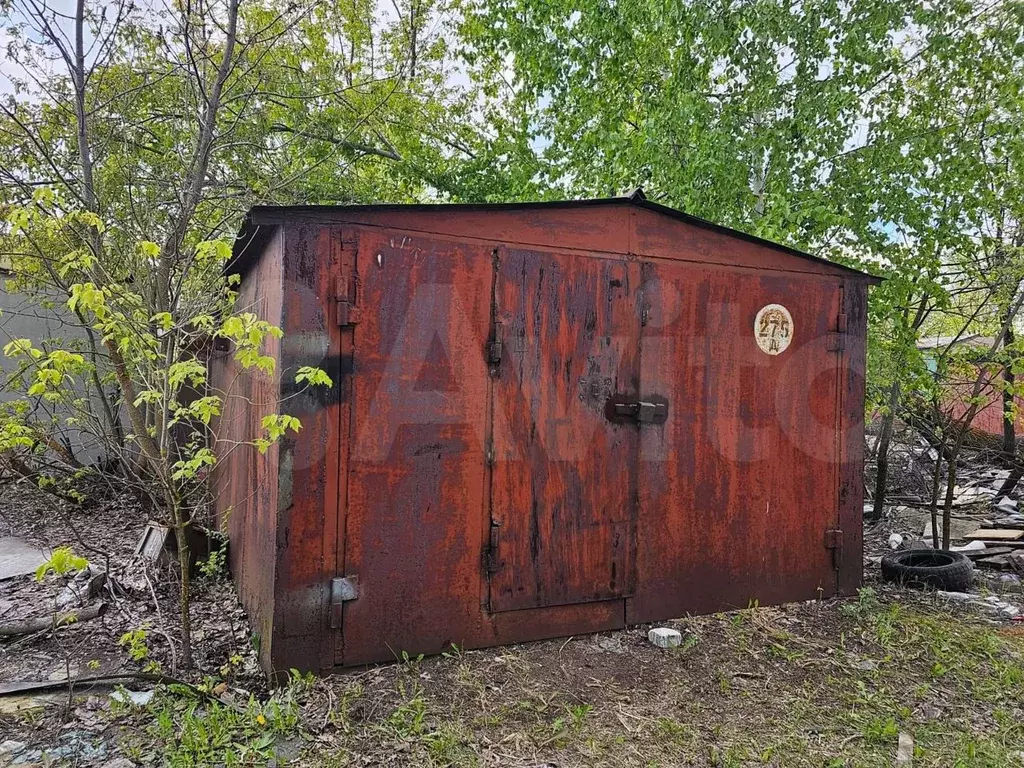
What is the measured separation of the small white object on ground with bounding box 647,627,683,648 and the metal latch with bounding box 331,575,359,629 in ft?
5.68

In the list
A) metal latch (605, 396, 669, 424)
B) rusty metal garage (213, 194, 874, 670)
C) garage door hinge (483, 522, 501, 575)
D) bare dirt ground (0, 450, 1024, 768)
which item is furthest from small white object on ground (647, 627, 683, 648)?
metal latch (605, 396, 669, 424)

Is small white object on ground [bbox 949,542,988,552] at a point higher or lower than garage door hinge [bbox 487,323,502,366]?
lower

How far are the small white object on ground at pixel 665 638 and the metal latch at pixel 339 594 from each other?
1730 mm

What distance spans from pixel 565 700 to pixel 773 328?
2618mm

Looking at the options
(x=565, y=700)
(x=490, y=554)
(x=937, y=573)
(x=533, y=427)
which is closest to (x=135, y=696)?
(x=490, y=554)

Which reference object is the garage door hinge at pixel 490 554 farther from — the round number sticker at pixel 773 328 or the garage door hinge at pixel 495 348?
the round number sticker at pixel 773 328

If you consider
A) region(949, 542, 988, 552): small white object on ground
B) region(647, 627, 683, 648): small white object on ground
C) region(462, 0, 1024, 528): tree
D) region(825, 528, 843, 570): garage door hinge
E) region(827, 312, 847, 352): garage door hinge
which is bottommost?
region(647, 627, 683, 648): small white object on ground

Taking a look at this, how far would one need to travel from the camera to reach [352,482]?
3.13 m

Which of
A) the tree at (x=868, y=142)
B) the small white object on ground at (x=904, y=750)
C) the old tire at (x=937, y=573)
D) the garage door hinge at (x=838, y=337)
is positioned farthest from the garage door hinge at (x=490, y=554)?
the tree at (x=868, y=142)

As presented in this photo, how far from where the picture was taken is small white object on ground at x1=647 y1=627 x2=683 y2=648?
3648mm

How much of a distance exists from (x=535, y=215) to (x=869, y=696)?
296 centimetres

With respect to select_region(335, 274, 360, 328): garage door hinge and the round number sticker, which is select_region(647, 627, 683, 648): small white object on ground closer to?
the round number sticker

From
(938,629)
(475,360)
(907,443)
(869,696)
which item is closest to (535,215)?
(475,360)

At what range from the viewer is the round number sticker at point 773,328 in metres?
4.14
